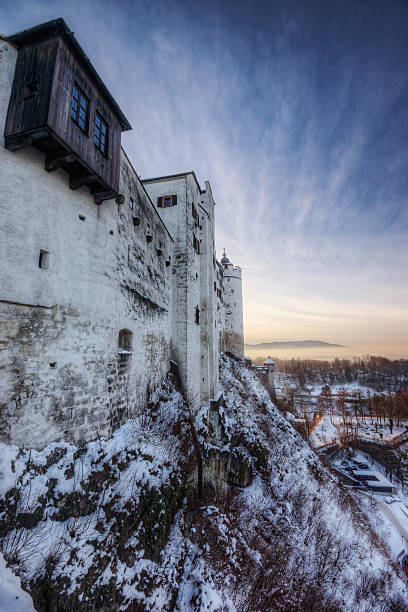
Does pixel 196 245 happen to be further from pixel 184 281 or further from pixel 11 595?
pixel 11 595

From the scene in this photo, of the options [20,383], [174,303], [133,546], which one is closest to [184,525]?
[133,546]

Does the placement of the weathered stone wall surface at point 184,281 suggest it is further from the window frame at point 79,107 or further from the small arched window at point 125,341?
the window frame at point 79,107

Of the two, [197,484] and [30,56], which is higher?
[30,56]

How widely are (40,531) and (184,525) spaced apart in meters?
4.90

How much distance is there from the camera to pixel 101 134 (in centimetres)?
809

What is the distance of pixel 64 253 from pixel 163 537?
873cm

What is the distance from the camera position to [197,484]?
10773mm

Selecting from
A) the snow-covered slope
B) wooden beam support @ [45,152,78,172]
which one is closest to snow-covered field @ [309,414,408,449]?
the snow-covered slope

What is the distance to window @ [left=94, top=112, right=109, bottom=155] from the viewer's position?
7.86 m

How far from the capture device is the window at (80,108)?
22.5 ft

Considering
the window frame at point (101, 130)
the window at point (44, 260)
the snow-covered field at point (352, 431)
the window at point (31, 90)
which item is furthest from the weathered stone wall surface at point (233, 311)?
the window at point (31, 90)

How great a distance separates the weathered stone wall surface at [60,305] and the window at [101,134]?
63.0 inches

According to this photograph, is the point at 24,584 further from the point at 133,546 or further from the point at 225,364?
the point at 225,364

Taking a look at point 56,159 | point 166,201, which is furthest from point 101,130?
point 166,201
